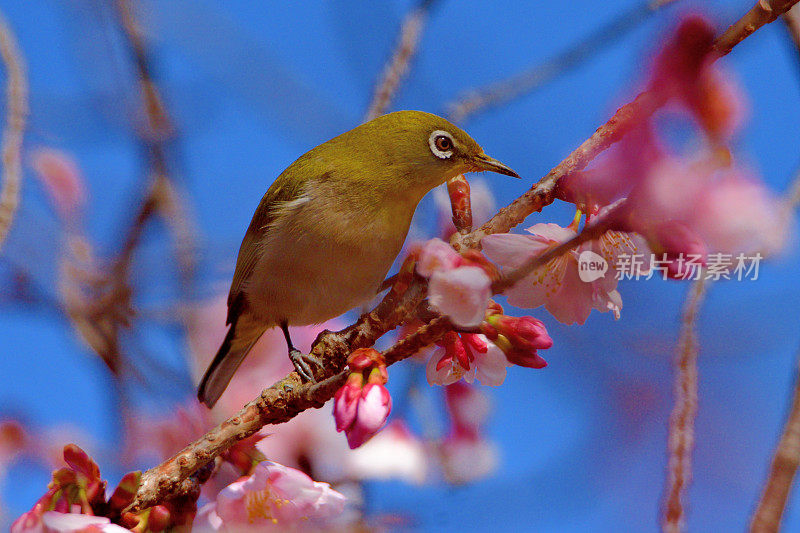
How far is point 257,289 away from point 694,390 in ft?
6.51

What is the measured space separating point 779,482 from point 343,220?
6.22 feet

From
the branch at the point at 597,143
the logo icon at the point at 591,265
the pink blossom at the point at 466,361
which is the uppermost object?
the branch at the point at 597,143

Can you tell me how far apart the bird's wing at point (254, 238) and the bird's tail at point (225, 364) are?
0.34ft

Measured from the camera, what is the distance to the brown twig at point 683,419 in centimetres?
155

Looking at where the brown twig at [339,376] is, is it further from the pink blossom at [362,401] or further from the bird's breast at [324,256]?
the bird's breast at [324,256]

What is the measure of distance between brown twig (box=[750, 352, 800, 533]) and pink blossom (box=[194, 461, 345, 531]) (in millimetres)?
896

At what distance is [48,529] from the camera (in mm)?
1435

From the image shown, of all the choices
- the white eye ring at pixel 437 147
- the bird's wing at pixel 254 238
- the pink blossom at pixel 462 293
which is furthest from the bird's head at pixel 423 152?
the pink blossom at pixel 462 293

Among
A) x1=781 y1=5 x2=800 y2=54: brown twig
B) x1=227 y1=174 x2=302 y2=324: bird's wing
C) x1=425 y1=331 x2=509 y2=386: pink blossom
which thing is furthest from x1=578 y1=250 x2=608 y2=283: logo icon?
x1=227 y1=174 x2=302 y2=324: bird's wing

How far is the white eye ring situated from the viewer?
9.64 ft

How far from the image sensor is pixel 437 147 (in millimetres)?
2975

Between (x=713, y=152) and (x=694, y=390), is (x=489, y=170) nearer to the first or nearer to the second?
(x=694, y=390)

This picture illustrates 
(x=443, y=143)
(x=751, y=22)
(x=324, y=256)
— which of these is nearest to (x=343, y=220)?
(x=324, y=256)

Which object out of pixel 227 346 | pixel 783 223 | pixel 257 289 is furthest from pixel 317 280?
pixel 783 223
